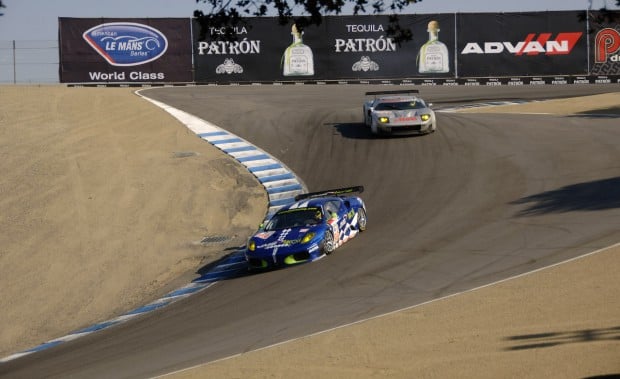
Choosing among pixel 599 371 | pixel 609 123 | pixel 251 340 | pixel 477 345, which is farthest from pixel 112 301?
pixel 609 123

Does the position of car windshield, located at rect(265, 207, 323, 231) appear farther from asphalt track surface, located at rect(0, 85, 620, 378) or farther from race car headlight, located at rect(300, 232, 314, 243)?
asphalt track surface, located at rect(0, 85, 620, 378)

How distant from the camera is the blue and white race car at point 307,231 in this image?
668 inches

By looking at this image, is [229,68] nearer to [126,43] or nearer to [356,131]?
[126,43]

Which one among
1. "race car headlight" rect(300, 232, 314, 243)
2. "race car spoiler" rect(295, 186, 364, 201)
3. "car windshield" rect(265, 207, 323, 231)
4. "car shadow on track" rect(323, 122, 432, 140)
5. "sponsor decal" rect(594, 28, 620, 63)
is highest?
"sponsor decal" rect(594, 28, 620, 63)

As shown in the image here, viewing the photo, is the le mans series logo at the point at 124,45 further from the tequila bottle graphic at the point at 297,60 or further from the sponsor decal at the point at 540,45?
the sponsor decal at the point at 540,45

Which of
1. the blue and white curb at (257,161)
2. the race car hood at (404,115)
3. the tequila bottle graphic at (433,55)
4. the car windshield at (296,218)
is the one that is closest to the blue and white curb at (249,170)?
the blue and white curb at (257,161)

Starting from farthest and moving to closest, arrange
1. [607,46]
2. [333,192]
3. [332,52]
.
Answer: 1. [607,46]
2. [332,52]
3. [333,192]

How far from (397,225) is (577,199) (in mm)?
3898

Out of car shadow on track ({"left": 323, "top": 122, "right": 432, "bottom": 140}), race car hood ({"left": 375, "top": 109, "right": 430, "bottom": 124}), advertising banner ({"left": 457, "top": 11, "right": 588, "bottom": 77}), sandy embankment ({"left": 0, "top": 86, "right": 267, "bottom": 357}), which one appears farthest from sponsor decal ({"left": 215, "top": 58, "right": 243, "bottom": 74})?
race car hood ({"left": 375, "top": 109, "right": 430, "bottom": 124})

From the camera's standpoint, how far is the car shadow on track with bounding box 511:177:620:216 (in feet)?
60.6

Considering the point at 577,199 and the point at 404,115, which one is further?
the point at 404,115

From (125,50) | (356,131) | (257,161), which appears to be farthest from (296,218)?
(125,50)

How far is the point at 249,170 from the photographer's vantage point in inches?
1021

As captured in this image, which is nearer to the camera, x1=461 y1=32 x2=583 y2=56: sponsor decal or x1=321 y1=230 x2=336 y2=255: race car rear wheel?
x1=321 y1=230 x2=336 y2=255: race car rear wheel
